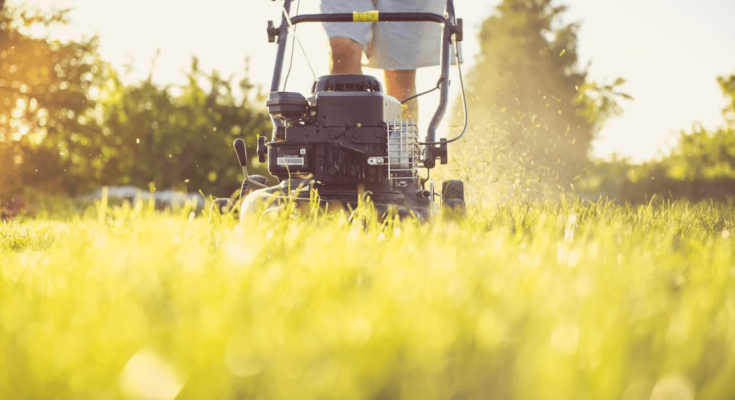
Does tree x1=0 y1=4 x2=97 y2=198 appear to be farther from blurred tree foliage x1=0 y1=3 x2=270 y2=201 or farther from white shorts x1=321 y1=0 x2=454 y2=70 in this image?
white shorts x1=321 y1=0 x2=454 y2=70

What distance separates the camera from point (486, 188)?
Result: 8031mm

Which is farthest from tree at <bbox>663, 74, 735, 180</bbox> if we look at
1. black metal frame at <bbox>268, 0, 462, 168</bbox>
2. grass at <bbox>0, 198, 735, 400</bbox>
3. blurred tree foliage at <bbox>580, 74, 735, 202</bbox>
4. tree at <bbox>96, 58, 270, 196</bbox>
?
grass at <bbox>0, 198, 735, 400</bbox>

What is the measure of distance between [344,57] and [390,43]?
449 mm

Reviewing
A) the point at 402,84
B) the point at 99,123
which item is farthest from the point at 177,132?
the point at 402,84

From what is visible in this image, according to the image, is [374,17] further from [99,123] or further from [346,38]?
[99,123]

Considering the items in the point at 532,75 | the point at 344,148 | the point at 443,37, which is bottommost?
the point at 344,148

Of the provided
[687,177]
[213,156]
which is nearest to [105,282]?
[213,156]

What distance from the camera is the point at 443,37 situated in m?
3.54

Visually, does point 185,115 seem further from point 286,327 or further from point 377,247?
point 286,327

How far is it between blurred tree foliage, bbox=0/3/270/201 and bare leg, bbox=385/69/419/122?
5124 millimetres

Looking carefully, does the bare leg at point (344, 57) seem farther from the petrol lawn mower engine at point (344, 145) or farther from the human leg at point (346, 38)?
the petrol lawn mower engine at point (344, 145)

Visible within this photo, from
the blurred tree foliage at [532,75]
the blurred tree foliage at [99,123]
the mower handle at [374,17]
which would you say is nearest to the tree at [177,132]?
the blurred tree foliage at [99,123]

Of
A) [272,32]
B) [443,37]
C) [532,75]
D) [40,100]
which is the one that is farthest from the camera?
[532,75]

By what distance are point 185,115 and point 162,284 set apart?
8.76m
